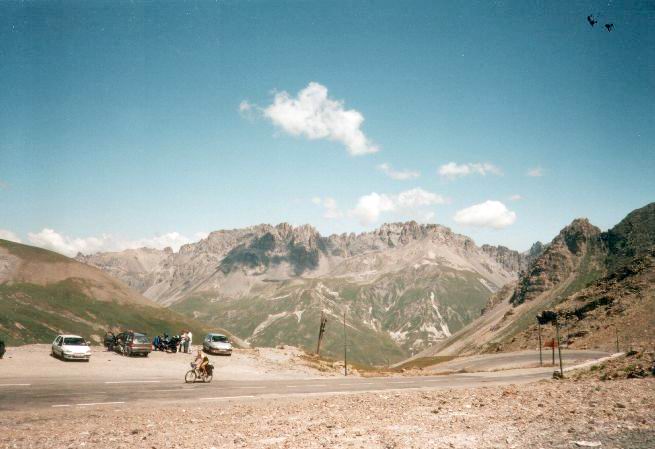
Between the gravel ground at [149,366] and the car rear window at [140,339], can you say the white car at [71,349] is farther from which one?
the car rear window at [140,339]

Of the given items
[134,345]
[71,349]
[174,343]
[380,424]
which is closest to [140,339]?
[134,345]

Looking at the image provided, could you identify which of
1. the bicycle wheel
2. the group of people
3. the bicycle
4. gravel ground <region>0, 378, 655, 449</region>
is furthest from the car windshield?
gravel ground <region>0, 378, 655, 449</region>

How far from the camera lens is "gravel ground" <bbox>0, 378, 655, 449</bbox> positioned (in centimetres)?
1205

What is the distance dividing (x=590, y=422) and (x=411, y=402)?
27.5 feet

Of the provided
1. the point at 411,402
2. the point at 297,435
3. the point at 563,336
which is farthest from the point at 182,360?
the point at 563,336

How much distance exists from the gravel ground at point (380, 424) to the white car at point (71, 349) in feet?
73.9

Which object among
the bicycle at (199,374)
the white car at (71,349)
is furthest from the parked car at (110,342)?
the bicycle at (199,374)

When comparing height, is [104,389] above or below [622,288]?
below

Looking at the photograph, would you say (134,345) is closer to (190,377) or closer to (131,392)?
(190,377)

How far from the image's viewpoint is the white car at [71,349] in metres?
38.5

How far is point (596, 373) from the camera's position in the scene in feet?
92.2

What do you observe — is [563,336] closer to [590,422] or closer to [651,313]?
[651,313]

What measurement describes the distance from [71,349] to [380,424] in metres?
35.5

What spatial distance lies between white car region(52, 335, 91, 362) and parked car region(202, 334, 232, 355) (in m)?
13.5
